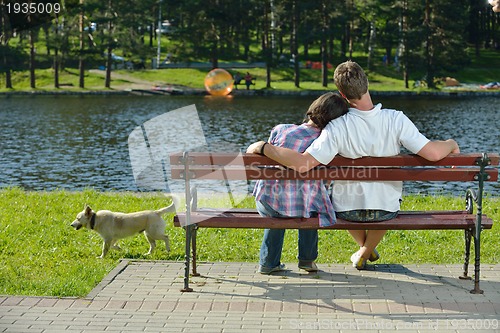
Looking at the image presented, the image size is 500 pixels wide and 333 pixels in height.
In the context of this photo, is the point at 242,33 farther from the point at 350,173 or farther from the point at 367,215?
the point at 350,173

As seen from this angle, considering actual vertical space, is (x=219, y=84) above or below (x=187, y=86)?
above

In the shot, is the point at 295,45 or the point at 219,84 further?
the point at 295,45

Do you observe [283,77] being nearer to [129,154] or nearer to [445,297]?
[129,154]

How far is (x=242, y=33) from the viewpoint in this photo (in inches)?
2931

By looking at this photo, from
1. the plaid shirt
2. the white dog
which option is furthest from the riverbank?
the plaid shirt

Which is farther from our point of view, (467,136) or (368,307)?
(467,136)

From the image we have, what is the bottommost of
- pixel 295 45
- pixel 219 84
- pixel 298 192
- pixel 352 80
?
pixel 219 84

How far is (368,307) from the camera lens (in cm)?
646

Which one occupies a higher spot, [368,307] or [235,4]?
[235,4]

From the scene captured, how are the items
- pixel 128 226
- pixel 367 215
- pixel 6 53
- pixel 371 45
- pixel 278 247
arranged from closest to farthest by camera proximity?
pixel 367 215 → pixel 278 247 → pixel 128 226 → pixel 6 53 → pixel 371 45

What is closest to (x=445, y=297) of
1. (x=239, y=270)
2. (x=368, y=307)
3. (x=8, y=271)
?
(x=368, y=307)

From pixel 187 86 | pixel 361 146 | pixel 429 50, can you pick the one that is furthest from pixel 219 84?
pixel 361 146

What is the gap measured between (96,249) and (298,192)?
265 cm

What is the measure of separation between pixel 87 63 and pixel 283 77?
630 inches
